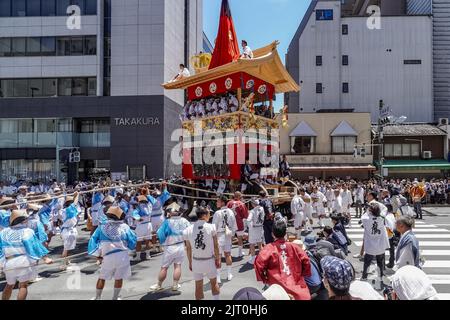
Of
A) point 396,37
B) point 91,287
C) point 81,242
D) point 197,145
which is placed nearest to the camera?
point 91,287

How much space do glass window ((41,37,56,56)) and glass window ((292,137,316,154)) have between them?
22824 millimetres

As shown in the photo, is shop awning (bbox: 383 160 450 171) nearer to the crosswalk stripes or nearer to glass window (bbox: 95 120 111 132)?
the crosswalk stripes

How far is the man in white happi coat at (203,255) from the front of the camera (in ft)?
19.9

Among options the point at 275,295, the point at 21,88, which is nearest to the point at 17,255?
the point at 275,295

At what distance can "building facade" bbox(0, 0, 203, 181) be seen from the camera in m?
29.0

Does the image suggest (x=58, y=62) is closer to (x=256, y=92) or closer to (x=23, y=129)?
(x=23, y=129)

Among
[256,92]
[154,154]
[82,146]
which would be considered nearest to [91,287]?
[256,92]

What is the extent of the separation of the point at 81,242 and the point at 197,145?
17.3ft

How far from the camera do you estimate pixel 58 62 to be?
29531mm

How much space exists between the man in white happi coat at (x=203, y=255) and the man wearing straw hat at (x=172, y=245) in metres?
0.83

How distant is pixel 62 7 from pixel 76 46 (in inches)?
131

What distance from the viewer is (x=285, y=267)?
4.12m

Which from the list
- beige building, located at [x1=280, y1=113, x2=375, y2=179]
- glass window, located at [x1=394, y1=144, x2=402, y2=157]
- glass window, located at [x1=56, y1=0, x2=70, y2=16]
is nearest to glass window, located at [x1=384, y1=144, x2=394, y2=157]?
glass window, located at [x1=394, y1=144, x2=402, y2=157]
